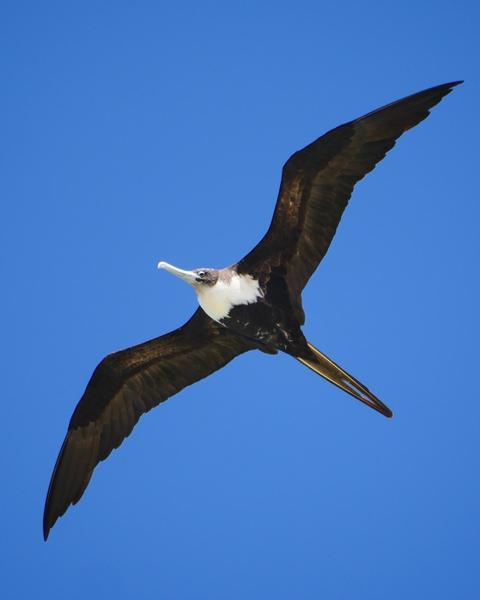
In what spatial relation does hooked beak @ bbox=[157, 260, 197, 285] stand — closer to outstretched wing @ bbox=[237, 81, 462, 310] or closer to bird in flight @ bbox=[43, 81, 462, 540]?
bird in flight @ bbox=[43, 81, 462, 540]

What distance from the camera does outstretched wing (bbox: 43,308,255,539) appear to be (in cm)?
689

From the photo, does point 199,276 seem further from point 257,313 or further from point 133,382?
point 133,382

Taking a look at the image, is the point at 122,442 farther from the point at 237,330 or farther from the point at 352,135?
the point at 352,135

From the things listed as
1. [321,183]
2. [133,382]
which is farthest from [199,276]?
[133,382]

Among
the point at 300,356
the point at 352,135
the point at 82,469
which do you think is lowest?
the point at 82,469

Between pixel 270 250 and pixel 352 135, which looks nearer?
pixel 352 135

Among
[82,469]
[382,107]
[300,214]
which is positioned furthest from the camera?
[82,469]

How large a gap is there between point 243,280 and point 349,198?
2.91ft

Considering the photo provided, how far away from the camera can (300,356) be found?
6340mm

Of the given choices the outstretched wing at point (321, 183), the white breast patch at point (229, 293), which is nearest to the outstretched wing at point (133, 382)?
the white breast patch at point (229, 293)

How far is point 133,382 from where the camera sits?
277 inches

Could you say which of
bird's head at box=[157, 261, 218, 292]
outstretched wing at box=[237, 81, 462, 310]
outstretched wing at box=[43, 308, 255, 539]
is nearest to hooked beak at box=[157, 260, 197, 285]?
bird's head at box=[157, 261, 218, 292]

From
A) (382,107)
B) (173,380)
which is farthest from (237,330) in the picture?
(382,107)

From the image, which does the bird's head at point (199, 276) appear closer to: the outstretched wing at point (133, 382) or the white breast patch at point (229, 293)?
the white breast patch at point (229, 293)
